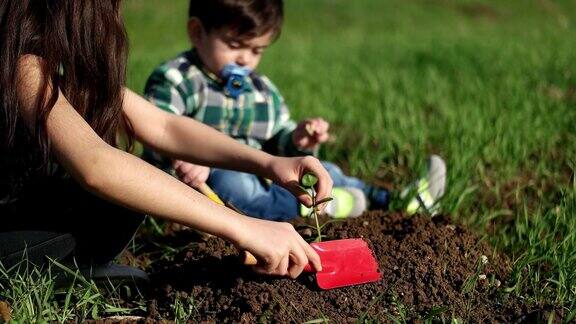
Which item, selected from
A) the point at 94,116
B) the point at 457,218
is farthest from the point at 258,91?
the point at 94,116

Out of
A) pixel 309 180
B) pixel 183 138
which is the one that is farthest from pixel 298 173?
pixel 183 138

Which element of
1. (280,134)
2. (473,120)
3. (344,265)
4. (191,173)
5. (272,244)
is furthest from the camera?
(473,120)

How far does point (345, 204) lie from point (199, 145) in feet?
2.60

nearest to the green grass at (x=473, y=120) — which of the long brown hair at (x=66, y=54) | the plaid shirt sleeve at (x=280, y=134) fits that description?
the plaid shirt sleeve at (x=280, y=134)

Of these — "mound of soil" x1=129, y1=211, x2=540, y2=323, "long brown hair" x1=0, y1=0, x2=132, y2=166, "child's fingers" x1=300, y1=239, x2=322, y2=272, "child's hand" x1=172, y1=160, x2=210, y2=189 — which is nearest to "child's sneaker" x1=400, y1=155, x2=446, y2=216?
"mound of soil" x1=129, y1=211, x2=540, y2=323

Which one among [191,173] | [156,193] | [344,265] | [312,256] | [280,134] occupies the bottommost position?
[280,134]

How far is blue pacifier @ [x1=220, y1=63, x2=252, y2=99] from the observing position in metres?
3.17

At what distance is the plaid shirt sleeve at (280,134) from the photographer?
10.6ft

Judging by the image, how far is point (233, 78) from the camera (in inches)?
125

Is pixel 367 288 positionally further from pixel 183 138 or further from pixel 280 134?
pixel 280 134

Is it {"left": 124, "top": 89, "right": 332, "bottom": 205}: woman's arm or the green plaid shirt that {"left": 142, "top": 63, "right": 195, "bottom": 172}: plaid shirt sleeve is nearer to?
the green plaid shirt

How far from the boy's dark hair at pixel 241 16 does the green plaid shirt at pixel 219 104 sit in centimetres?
18

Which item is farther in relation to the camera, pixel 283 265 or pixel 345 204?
pixel 345 204

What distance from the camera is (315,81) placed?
5.45 meters
